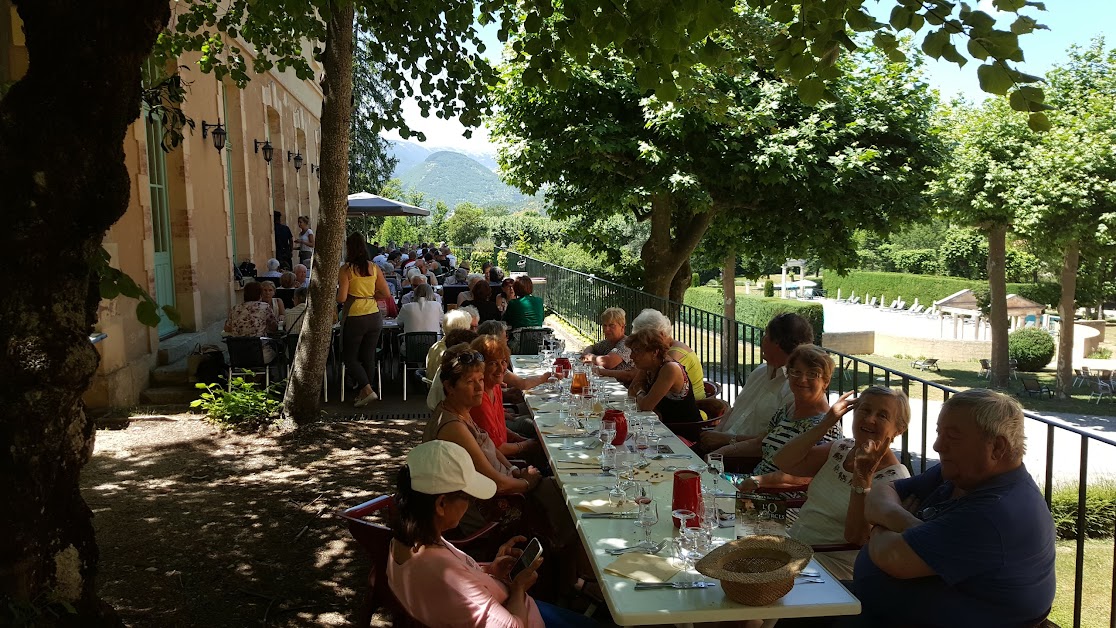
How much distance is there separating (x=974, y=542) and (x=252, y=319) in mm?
7618

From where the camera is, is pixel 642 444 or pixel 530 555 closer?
pixel 530 555

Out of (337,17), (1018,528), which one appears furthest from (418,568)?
(337,17)

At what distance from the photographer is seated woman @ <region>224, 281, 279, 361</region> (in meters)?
8.58

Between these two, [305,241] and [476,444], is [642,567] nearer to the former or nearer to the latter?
[476,444]

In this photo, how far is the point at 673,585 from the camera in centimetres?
261

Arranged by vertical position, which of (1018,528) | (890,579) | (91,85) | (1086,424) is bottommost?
(1086,424)

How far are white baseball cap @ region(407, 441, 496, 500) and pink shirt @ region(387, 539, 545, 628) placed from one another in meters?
0.19

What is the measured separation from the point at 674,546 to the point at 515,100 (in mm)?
11621

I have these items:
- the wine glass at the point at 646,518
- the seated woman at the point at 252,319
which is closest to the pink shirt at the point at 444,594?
the wine glass at the point at 646,518

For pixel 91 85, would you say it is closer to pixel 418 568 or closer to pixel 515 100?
pixel 418 568

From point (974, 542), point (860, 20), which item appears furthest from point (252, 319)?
point (974, 542)

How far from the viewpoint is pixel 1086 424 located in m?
19.6

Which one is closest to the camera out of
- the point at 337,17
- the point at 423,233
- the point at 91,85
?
the point at 91,85

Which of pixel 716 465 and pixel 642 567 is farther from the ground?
pixel 716 465
